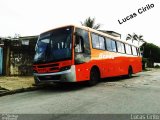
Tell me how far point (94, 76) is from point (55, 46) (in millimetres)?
2817

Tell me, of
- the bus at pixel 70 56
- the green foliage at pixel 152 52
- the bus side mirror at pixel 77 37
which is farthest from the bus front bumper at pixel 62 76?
the green foliage at pixel 152 52

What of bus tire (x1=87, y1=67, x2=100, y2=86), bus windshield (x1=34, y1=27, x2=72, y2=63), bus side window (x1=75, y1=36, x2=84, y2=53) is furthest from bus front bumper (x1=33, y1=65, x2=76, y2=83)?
bus tire (x1=87, y1=67, x2=100, y2=86)

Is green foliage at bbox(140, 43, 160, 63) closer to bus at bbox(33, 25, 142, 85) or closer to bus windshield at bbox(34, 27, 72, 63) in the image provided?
bus at bbox(33, 25, 142, 85)

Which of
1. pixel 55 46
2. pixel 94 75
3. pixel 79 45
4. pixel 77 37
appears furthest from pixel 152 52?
pixel 55 46

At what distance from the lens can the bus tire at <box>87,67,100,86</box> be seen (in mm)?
12913

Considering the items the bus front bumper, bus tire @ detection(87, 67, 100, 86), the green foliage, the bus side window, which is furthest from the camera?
the green foliage

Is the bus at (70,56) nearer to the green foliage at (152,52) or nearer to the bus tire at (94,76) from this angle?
the bus tire at (94,76)

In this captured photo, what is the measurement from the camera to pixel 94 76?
13.3 m

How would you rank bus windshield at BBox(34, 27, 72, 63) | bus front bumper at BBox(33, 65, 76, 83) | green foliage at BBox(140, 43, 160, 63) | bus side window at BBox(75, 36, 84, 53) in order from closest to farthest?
1. bus front bumper at BBox(33, 65, 76, 83)
2. bus windshield at BBox(34, 27, 72, 63)
3. bus side window at BBox(75, 36, 84, 53)
4. green foliage at BBox(140, 43, 160, 63)

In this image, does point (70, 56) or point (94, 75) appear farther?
point (94, 75)

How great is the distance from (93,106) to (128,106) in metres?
1.01

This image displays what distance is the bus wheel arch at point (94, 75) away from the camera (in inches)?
509

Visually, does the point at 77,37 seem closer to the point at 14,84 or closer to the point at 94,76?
the point at 94,76

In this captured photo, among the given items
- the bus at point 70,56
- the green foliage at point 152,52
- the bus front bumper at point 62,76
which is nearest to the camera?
the bus front bumper at point 62,76
